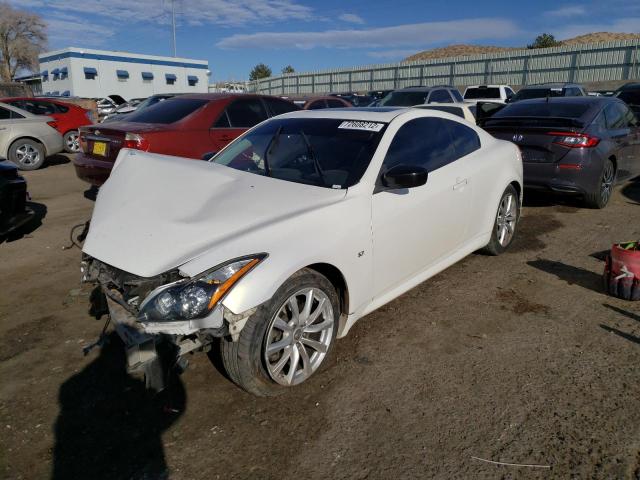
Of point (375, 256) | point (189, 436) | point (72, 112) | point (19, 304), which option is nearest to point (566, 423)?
point (375, 256)

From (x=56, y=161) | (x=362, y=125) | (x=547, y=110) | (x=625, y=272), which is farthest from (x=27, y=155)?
(x=625, y=272)

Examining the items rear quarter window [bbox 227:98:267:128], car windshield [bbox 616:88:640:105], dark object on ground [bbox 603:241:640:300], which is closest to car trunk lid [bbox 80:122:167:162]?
rear quarter window [bbox 227:98:267:128]

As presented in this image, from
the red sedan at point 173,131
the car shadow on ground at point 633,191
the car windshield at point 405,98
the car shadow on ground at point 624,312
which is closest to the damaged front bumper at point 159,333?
the car shadow on ground at point 624,312

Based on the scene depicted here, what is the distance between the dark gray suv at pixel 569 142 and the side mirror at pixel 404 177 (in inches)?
160

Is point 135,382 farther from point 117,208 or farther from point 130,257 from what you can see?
point 117,208

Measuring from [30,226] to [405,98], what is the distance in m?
10.8

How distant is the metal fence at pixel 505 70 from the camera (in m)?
29.7

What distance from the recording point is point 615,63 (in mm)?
29688

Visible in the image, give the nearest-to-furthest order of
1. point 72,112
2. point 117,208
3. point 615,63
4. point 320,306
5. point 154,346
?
point 154,346
point 320,306
point 117,208
point 72,112
point 615,63

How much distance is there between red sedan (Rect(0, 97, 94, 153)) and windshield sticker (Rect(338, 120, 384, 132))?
11.1 meters

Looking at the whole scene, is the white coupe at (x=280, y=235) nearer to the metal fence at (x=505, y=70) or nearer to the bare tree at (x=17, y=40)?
the metal fence at (x=505, y=70)

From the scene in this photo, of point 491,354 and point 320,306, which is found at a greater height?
point 320,306

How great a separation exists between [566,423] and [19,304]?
4225 mm

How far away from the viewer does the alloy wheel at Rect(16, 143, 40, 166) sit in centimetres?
1086
